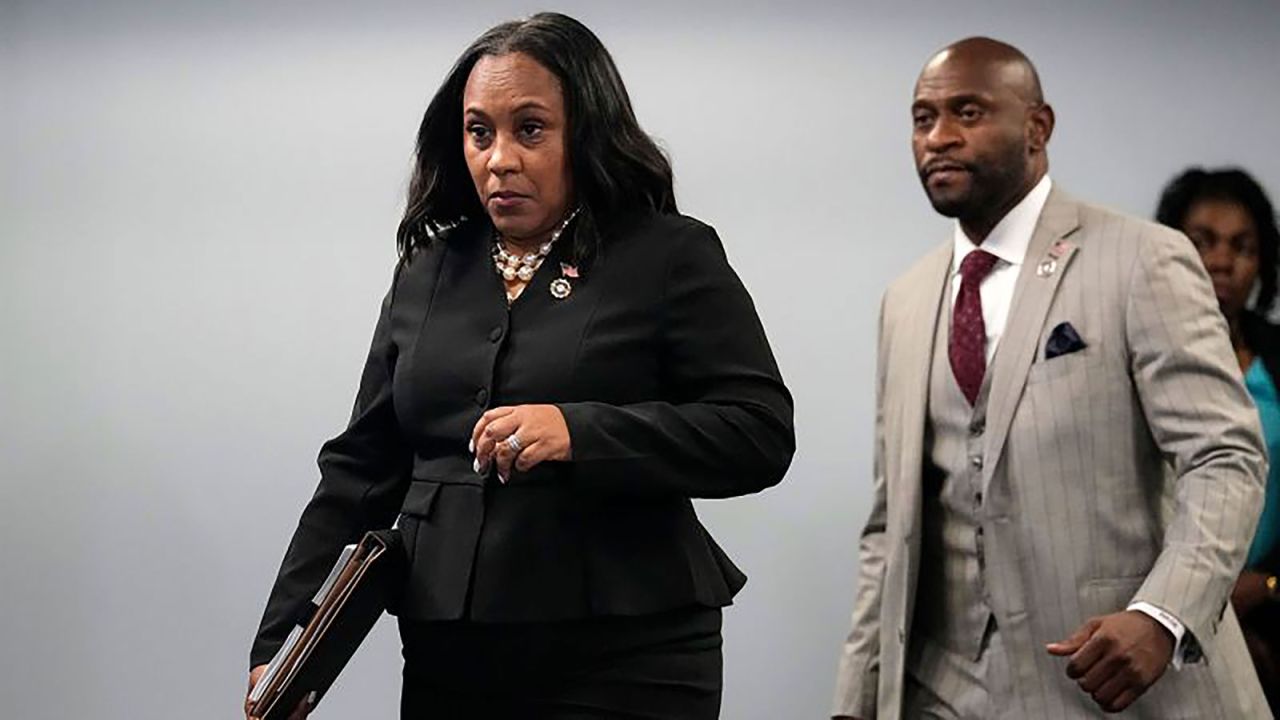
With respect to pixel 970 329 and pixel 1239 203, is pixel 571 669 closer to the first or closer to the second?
pixel 970 329

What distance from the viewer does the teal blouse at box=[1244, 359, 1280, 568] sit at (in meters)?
3.30

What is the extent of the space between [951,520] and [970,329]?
283 millimetres

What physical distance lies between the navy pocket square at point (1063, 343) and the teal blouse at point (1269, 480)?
0.96m

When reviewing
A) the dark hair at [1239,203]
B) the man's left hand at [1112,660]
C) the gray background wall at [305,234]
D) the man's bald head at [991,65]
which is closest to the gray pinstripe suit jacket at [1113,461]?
the man's left hand at [1112,660]

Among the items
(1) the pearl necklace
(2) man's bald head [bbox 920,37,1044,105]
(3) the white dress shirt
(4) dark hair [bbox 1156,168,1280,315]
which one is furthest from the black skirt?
(4) dark hair [bbox 1156,168,1280,315]

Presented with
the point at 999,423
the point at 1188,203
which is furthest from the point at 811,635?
the point at 999,423

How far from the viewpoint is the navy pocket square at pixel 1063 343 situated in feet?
8.16

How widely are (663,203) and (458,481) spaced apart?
41cm

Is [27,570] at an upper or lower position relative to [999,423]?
lower

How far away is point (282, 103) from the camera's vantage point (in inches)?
162

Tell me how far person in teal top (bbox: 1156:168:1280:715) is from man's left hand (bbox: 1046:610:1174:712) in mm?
1046

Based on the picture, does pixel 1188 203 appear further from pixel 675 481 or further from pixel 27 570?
pixel 27 570

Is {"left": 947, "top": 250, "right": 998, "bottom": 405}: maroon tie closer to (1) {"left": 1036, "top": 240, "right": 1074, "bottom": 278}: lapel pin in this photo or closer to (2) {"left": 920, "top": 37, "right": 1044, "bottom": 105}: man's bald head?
(1) {"left": 1036, "top": 240, "right": 1074, "bottom": 278}: lapel pin

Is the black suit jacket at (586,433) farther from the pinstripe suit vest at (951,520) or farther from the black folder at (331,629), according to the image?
the pinstripe suit vest at (951,520)
